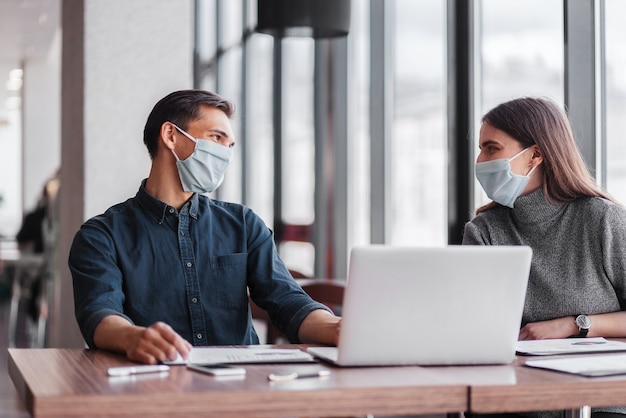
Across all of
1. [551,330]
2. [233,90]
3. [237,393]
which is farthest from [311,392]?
→ [233,90]

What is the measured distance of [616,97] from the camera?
9.82ft

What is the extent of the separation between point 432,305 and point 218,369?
15.8 inches

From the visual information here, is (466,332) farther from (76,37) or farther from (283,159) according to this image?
(283,159)

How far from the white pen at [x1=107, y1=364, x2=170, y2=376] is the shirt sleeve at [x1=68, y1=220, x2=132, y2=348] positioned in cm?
37

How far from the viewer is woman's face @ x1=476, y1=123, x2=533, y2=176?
2.50 metres

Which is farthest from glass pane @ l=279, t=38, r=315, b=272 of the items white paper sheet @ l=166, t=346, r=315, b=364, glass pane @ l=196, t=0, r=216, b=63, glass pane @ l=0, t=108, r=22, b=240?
glass pane @ l=0, t=108, r=22, b=240

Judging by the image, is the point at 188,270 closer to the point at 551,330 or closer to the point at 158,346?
the point at 158,346

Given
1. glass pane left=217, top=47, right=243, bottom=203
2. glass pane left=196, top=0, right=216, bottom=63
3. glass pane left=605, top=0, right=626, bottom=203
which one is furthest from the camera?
glass pane left=196, top=0, right=216, bottom=63

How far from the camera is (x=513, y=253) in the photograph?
5.53 ft

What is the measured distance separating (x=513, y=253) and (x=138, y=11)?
244 centimetres

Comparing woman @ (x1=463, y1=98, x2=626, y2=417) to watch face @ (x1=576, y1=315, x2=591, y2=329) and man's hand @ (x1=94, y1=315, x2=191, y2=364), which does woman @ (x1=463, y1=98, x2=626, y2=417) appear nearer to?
watch face @ (x1=576, y1=315, x2=591, y2=329)

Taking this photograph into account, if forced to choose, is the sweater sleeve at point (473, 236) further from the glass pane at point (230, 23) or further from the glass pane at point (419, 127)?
the glass pane at point (230, 23)

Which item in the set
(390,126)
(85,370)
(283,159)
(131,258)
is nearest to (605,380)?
(85,370)

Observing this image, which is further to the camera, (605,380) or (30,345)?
(30,345)
